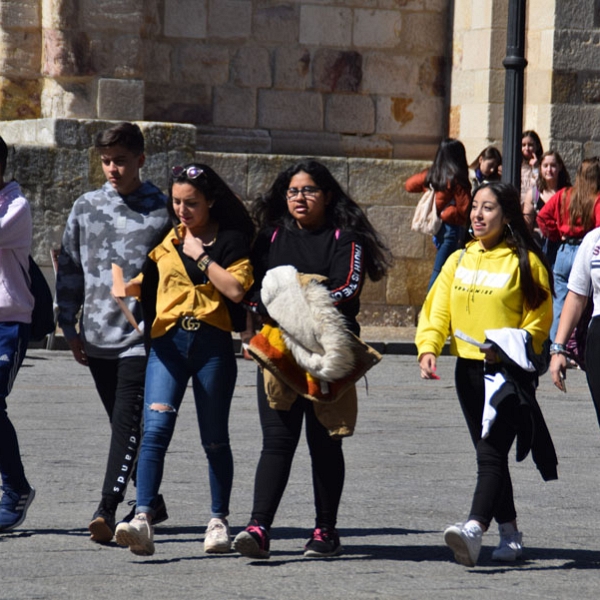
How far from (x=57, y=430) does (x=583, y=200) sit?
519 centimetres

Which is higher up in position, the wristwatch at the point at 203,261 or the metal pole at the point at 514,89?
the metal pole at the point at 514,89

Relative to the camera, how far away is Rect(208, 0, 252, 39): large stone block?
15781mm

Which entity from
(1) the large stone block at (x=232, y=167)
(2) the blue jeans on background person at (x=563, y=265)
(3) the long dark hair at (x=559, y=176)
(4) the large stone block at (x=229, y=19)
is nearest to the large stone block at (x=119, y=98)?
(1) the large stone block at (x=232, y=167)

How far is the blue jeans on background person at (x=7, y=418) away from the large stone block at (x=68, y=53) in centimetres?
867

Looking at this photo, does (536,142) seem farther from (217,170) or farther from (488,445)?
(488,445)

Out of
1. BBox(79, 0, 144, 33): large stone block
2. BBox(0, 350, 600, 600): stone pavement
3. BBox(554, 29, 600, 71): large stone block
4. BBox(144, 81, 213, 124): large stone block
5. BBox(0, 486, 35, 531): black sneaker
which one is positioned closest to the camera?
BBox(0, 350, 600, 600): stone pavement

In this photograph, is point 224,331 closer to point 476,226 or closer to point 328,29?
point 476,226

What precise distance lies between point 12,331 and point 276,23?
32.6 ft

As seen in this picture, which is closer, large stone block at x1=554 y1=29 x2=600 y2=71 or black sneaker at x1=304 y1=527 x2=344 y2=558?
black sneaker at x1=304 y1=527 x2=344 y2=558

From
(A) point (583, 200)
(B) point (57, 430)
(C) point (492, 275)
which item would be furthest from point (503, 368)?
(A) point (583, 200)

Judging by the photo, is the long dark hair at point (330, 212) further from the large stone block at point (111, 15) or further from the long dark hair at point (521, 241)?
the large stone block at point (111, 15)

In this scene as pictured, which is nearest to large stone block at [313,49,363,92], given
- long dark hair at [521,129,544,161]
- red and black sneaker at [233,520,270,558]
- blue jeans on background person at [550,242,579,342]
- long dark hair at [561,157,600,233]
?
long dark hair at [521,129,544,161]

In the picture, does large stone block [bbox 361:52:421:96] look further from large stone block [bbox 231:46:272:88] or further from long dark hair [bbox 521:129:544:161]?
long dark hair [bbox 521:129:544:161]

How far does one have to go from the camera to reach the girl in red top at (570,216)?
492 inches
